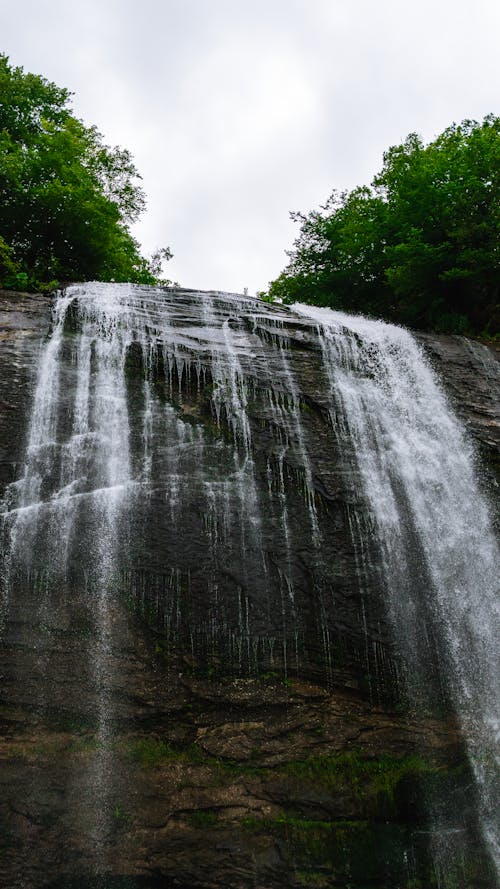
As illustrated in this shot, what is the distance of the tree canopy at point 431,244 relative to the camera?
14031mm

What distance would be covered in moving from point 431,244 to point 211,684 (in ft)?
39.9

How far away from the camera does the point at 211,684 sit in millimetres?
7023

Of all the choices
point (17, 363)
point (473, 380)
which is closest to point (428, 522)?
point (473, 380)

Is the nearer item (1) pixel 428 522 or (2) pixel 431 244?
(1) pixel 428 522

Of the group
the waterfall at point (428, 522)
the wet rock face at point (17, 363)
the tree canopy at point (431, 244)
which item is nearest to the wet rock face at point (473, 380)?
the waterfall at point (428, 522)

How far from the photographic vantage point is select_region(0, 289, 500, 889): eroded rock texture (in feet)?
20.2

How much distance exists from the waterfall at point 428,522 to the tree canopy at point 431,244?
418 cm

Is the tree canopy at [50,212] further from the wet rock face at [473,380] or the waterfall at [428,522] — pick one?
the wet rock face at [473,380]

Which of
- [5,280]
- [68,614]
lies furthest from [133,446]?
[5,280]

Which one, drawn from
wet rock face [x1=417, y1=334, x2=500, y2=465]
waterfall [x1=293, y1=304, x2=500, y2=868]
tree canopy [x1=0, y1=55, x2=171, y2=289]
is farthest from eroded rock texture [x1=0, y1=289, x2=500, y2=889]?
tree canopy [x1=0, y1=55, x2=171, y2=289]

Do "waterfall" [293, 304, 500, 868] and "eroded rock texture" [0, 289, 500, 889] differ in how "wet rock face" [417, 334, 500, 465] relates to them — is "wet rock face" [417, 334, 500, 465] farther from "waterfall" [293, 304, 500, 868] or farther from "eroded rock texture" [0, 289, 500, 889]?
"eroded rock texture" [0, 289, 500, 889]

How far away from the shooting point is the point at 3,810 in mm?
5984

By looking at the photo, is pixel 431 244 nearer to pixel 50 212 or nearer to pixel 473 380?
pixel 473 380

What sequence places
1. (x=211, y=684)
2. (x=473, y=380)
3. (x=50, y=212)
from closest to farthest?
(x=211, y=684) → (x=473, y=380) → (x=50, y=212)
